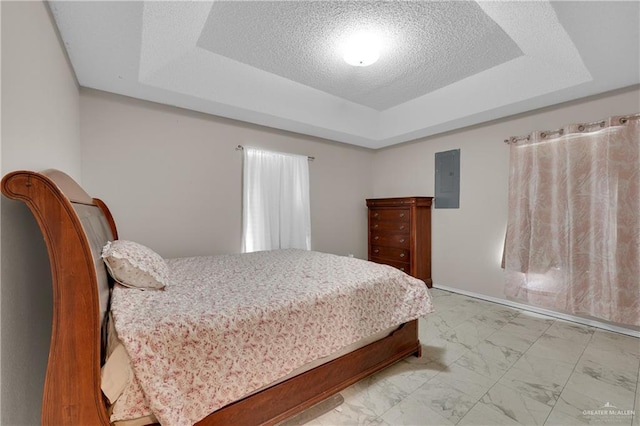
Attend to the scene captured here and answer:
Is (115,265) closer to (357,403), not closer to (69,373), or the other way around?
(69,373)

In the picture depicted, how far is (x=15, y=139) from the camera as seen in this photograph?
1125 mm

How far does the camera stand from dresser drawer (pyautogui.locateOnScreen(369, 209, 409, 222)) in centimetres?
386

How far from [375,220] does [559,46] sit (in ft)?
9.55

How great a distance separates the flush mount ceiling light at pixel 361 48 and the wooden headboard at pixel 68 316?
2.22 metres

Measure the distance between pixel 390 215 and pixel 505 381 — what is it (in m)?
2.58

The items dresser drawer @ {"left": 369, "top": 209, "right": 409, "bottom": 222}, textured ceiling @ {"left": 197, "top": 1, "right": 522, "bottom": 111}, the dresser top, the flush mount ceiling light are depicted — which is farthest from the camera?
dresser drawer @ {"left": 369, "top": 209, "right": 409, "bottom": 222}

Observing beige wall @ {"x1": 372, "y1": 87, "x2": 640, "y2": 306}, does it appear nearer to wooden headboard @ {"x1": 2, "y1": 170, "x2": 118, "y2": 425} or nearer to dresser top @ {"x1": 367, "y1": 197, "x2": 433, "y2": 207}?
dresser top @ {"x1": 367, "y1": 197, "x2": 433, "y2": 207}

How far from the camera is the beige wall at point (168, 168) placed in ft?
8.46

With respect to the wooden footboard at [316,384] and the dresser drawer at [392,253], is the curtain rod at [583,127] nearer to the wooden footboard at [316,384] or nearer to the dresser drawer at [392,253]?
the dresser drawer at [392,253]

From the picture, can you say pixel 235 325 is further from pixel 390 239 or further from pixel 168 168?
pixel 390 239

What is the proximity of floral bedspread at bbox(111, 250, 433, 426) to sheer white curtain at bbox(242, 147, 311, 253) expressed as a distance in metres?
1.32

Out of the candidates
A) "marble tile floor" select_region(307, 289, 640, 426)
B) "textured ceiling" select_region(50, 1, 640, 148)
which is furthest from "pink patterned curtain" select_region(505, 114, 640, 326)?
"textured ceiling" select_region(50, 1, 640, 148)

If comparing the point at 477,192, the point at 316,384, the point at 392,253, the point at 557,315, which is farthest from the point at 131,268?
the point at 557,315

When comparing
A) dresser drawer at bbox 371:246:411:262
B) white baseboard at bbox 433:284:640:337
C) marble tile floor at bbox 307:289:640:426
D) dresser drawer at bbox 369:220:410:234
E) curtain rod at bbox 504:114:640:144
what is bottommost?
marble tile floor at bbox 307:289:640:426
